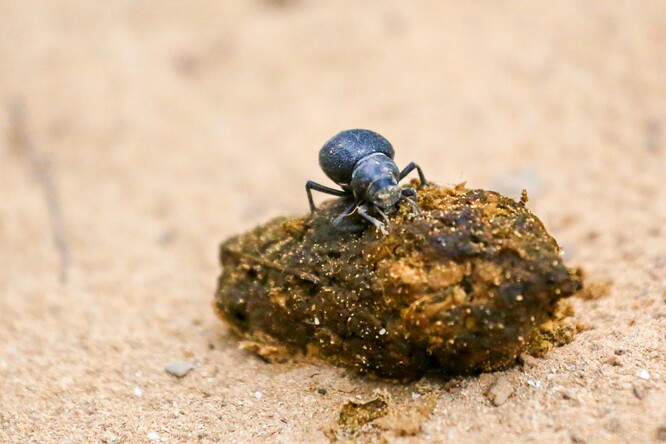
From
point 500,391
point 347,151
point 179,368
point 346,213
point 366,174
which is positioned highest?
point 347,151

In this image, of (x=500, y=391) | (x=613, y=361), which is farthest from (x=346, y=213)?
(x=613, y=361)

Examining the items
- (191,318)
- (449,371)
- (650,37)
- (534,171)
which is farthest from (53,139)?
(650,37)

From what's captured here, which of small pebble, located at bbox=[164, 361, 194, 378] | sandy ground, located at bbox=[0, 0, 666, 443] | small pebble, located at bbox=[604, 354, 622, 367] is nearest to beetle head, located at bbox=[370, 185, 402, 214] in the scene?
sandy ground, located at bbox=[0, 0, 666, 443]

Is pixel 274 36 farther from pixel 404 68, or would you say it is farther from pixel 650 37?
pixel 650 37

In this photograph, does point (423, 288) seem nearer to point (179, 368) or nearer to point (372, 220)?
point (372, 220)

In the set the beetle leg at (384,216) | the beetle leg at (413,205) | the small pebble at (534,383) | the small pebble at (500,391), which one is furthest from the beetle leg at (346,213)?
the small pebble at (534,383)

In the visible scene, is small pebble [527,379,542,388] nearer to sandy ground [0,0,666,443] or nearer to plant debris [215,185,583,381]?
sandy ground [0,0,666,443]
